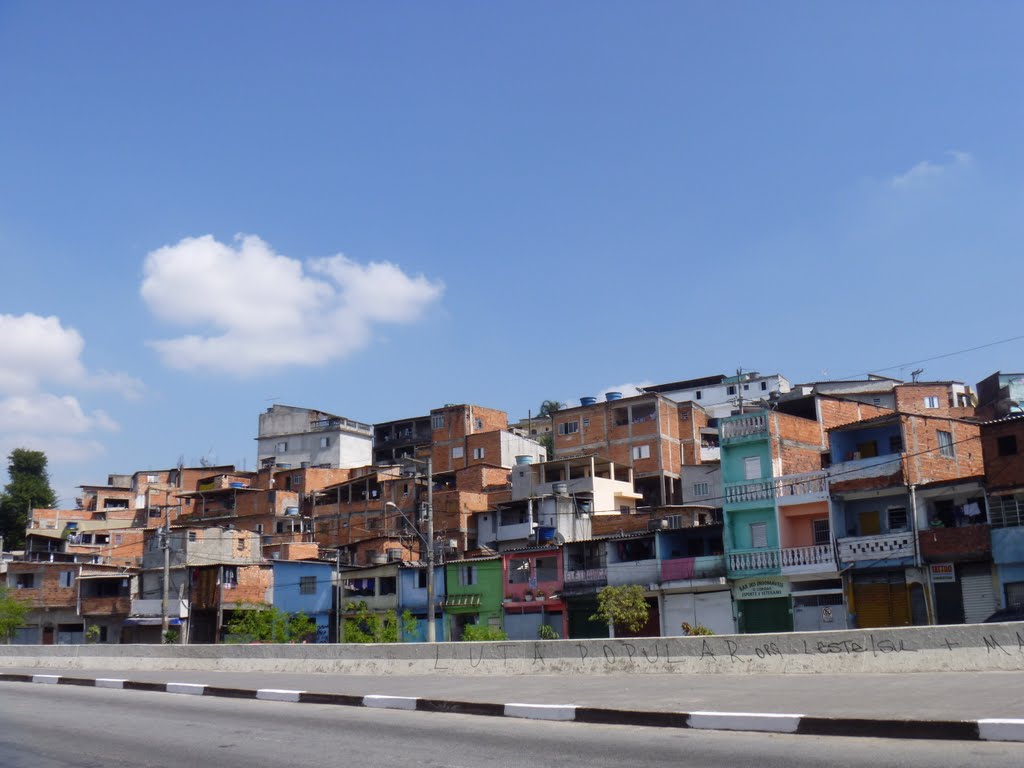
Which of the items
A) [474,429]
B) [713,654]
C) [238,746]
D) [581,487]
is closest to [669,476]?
[581,487]

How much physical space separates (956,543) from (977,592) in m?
2.03

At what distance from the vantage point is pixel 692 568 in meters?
49.6

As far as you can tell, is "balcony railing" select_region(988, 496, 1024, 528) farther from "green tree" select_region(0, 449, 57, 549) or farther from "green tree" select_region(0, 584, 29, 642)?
"green tree" select_region(0, 449, 57, 549)

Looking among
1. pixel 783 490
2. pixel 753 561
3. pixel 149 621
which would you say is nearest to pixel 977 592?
pixel 783 490

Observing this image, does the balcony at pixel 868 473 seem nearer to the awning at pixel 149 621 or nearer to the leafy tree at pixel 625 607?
the leafy tree at pixel 625 607

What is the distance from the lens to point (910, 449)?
44344 mm

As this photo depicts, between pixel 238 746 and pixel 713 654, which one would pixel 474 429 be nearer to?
pixel 713 654

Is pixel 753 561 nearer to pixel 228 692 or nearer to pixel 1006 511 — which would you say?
pixel 1006 511

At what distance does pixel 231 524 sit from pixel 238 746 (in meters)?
78.8

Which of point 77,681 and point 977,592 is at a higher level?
point 977,592

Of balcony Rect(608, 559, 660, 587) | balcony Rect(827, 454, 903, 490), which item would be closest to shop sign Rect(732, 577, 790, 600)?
balcony Rect(608, 559, 660, 587)

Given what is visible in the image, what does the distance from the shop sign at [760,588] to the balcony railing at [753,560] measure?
1.79 feet

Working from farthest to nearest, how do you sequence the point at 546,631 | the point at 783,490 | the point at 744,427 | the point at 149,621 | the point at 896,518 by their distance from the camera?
the point at 149,621
the point at 546,631
the point at 744,427
the point at 783,490
the point at 896,518

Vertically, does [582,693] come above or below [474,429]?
below
